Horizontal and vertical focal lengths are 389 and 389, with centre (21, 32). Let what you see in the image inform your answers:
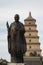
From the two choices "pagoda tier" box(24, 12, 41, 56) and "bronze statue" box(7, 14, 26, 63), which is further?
"pagoda tier" box(24, 12, 41, 56)

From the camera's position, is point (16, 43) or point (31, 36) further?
point (31, 36)

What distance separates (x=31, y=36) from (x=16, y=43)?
295 ft

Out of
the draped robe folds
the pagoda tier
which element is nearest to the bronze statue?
the draped robe folds

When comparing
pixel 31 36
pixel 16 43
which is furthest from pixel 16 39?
pixel 31 36

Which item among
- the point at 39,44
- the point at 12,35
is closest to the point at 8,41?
the point at 12,35

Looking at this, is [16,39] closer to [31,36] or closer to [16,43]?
[16,43]

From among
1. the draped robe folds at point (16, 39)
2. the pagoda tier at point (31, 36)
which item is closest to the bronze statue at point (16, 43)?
the draped robe folds at point (16, 39)

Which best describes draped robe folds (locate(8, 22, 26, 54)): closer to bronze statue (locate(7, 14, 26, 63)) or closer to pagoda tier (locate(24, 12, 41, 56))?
bronze statue (locate(7, 14, 26, 63))

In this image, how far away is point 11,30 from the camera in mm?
17797

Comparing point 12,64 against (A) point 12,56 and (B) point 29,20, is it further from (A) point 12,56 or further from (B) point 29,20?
(B) point 29,20

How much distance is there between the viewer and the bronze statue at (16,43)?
1762cm

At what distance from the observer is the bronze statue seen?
57.8 ft

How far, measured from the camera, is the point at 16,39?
1775cm

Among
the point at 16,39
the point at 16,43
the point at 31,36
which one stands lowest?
the point at 16,43
